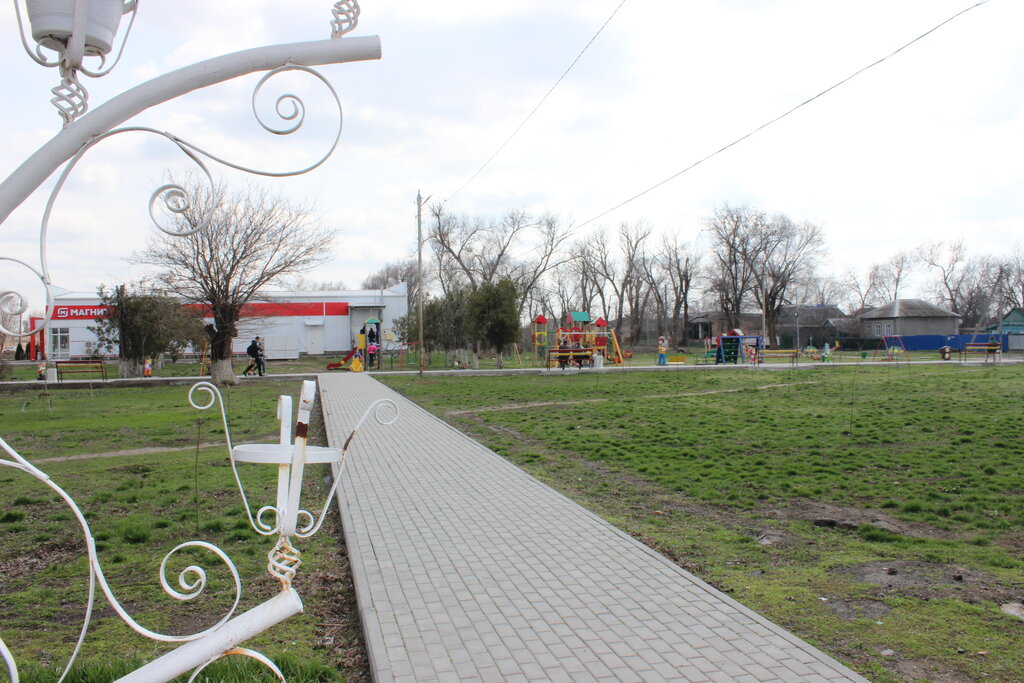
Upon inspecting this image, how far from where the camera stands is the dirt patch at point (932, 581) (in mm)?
5012

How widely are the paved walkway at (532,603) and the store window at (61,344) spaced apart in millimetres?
46719

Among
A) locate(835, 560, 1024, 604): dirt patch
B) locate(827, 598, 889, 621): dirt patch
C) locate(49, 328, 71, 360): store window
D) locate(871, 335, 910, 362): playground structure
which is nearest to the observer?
locate(827, 598, 889, 621): dirt patch

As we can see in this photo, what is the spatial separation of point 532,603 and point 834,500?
14.8 ft

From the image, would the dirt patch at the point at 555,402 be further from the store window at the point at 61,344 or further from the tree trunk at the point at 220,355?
the store window at the point at 61,344

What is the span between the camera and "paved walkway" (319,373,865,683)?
154 inches

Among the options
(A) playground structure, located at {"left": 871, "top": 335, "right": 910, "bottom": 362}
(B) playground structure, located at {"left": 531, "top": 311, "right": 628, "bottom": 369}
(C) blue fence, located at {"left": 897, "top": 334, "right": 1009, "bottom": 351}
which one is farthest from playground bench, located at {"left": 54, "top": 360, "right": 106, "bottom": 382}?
(C) blue fence, located at {"left": 897, "top": 334, "right": 1009, "bottom": 351}

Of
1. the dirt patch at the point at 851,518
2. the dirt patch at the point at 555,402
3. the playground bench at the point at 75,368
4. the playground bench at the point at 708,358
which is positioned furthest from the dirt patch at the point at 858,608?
the playground bench at the point at 708,358

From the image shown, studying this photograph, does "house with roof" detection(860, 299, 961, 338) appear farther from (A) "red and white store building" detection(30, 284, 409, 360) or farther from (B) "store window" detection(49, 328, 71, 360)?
(B) "store window" detection(49, 328, 71, 360)

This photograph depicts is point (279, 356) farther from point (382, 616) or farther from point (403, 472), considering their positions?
point (382, 616)

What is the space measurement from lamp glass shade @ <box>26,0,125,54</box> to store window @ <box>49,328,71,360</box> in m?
51.5

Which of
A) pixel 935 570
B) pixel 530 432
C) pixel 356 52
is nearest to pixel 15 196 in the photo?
pixel 356 52

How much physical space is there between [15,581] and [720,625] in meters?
5.10

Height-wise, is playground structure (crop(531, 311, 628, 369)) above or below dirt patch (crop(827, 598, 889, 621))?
above

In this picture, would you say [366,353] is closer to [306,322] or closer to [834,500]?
[306,322]
